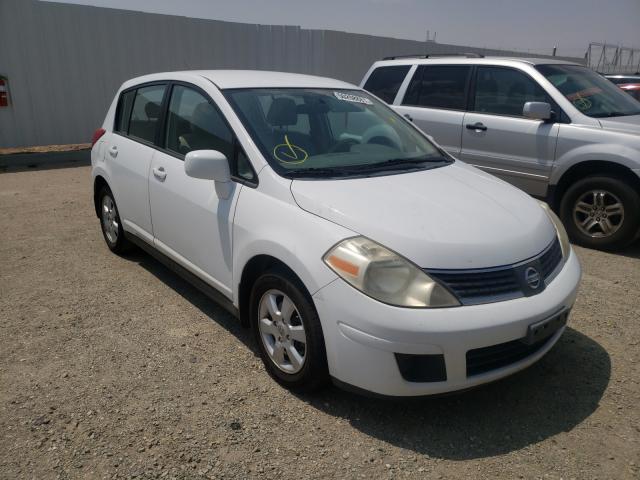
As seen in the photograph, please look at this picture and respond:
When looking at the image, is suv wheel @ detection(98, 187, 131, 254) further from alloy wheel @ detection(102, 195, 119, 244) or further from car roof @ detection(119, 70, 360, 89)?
car roof @ detection(119, 70, 360, 89)

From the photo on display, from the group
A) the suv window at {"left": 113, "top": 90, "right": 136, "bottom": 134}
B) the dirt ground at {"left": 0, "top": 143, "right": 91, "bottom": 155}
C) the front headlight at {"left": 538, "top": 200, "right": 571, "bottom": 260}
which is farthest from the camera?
the dirt ground at {"left": 0, "top": 143, "right": 91, "bottom": 155}

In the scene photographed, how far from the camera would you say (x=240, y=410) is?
9.05ft

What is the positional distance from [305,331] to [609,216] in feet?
12.9

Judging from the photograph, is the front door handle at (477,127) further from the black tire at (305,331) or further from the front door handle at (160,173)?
the black tire at (305,331)

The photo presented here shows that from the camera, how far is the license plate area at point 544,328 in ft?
8.16

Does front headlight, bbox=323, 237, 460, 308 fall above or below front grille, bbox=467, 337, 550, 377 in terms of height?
above

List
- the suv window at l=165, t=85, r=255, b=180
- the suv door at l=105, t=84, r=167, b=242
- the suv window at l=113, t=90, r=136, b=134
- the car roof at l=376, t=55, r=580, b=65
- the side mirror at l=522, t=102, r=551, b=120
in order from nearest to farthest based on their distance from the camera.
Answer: the suv window at l=165, t=85, r=255, b=180
the suv door at l=105, t=84, r=167, b=242
the suv window at l=113, t=90, r=136, b=134
the side mirror at l=522, t=102, r=551, b=120
the car roof at l=376, t=55, r=580, b=65

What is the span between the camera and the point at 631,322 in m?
3.76

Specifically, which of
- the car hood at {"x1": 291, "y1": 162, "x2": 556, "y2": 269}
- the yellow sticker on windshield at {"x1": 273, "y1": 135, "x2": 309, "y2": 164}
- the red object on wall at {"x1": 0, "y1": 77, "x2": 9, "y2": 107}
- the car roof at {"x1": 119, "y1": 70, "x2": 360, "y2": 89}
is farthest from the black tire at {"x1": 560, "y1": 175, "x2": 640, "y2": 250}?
the red object on wall at {"x1": 0, "y1": 77, "x2": 9, "y2": 107}

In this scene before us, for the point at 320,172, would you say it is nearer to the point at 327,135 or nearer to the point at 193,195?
the point at 327,135

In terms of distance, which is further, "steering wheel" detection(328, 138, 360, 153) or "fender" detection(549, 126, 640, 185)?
"fender" detection(549, 126, 640, 185)

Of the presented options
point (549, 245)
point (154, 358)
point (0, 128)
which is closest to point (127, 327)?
point (154, 358)

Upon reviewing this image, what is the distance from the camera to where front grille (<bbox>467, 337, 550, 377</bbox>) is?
2423 mm

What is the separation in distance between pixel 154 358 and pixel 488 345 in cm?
198
